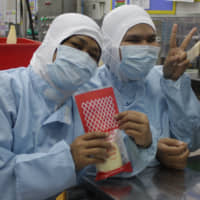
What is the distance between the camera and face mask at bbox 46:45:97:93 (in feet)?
3.62

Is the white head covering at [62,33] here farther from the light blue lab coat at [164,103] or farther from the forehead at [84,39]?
the light blue lab coat at [164,103]

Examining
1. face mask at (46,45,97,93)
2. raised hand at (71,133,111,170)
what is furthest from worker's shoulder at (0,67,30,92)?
raised hand at (71,133,111,170)

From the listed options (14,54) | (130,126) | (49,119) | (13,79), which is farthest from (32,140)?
(14,54)

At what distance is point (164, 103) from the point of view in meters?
1.42

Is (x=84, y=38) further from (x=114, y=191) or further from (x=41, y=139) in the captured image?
(x=114, y=191)

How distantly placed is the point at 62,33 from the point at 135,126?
50 cm

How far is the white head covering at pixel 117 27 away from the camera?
1.41m

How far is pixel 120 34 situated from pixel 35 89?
534 mm

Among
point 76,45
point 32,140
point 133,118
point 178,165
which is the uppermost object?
point 76,45

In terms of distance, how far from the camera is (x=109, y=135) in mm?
926

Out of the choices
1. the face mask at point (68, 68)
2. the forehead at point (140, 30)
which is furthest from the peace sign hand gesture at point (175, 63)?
the face mask at point (68, 68)

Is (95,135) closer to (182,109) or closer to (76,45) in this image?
(76,45)

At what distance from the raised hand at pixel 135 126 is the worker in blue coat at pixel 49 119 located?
100mm

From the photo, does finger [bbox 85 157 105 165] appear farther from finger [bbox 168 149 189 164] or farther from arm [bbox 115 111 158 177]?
finger [bbox 168 149 189 164]
